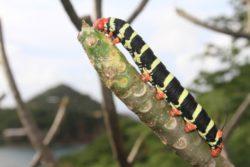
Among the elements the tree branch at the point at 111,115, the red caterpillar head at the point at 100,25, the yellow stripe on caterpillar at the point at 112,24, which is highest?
the red caterpillar head at the point at 100,25

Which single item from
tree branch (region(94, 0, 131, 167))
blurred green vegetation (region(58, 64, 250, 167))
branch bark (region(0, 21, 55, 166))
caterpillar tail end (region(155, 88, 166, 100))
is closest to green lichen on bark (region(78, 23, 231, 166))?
caterpillar tail end (region(155, 88, 166, 100))

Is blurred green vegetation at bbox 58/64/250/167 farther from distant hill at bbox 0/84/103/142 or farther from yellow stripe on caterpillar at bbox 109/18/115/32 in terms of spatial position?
distant hill at bbox 0/84/103/142

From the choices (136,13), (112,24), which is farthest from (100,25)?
(136,13)

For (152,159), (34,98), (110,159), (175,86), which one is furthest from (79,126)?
(175,86)

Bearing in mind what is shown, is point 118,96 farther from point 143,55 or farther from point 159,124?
point 143,55

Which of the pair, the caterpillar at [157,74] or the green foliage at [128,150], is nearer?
the caterpillar at [157,74]

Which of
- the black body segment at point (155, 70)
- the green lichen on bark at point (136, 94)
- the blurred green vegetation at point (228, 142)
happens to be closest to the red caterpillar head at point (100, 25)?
the green lichen on bark at point (136, 94)

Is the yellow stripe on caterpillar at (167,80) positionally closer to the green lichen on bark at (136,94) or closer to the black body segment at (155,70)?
the black body segment at (155,70)
